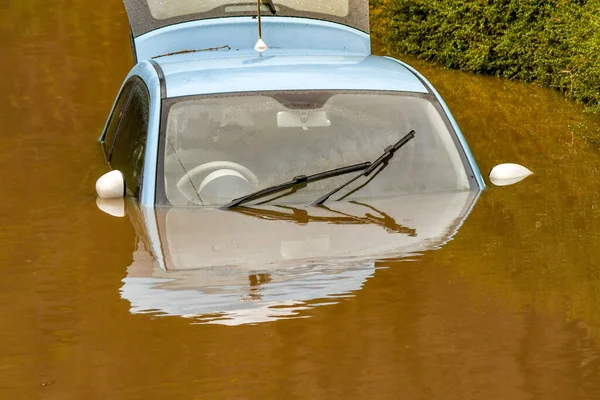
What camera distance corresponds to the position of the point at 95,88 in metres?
12.3

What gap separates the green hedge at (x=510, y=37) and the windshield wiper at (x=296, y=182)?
4.72 m

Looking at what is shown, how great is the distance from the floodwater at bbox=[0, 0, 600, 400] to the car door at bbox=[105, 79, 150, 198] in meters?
0.25

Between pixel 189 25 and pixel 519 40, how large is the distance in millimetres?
5317

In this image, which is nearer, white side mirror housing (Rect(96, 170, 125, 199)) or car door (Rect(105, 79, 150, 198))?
white side mirror housing (Rect(96, 170, 125, 199))

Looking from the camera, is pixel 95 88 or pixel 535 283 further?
pixel 95 88

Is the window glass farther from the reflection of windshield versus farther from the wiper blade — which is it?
the wiper blade

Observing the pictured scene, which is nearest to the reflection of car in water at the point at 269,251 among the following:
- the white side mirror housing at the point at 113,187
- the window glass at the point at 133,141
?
the white side mirror housing at the point at 113,187

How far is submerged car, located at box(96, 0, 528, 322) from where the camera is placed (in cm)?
570

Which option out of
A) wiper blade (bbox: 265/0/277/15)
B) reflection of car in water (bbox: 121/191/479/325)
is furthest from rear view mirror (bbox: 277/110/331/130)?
wiper blade (bbox: 265/0/277/15)

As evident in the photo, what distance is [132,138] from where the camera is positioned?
7.30 m

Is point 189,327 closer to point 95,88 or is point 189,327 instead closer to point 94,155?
point 94,155

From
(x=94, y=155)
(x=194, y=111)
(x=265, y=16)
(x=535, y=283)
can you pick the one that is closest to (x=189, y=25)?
(x=265, y=16)

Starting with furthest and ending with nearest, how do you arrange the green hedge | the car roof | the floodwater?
the green hedge
the car roof
the floodwater

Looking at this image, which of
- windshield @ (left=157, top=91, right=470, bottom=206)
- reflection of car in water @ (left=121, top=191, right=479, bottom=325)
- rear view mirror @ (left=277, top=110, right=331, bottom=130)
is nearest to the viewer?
reflection of car in water @ (left=121, top=191, right=479, bottom=325)
